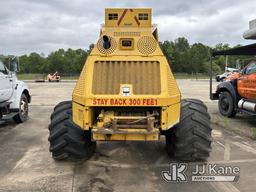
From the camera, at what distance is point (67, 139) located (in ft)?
18.6

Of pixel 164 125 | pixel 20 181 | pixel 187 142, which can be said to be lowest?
pixel 20 181

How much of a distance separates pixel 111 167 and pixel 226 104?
6850 millimetres

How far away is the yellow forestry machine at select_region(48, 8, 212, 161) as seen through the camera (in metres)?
5.15

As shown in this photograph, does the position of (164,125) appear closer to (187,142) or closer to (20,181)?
(187,142)

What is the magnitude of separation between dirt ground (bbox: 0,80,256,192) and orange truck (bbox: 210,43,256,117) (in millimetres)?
2235

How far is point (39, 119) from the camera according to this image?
10.8 m

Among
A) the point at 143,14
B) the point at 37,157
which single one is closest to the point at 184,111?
the point at 143,14

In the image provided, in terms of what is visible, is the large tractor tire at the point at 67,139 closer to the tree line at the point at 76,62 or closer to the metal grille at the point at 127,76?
the metal grille at the point at 127,76

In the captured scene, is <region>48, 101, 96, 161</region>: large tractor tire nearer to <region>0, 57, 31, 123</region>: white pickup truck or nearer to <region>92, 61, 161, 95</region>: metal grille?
<region>92, 61, 161, 95</region>: metal grille

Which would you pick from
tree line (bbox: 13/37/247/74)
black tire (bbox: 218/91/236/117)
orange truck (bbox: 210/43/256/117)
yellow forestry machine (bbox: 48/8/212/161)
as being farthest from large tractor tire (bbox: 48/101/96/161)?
tree line (bbox: 13/37/247/74)

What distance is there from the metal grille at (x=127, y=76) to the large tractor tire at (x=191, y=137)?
80 cm

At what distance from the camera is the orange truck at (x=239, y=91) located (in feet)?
32.9

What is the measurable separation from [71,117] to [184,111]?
1884 mm

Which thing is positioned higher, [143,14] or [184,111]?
[143,14]
